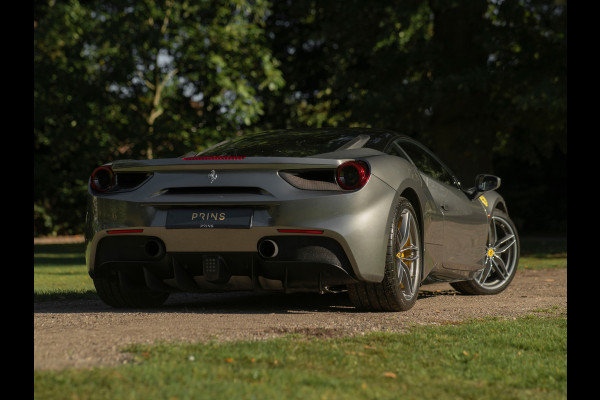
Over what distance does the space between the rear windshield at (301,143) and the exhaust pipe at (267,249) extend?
2.49ft

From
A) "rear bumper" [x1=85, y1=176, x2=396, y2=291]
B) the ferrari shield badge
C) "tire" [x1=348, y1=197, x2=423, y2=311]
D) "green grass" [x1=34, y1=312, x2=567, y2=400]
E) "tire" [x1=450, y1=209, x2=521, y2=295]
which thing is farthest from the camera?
"tire" [x1=450, y1=209, x2=521, y2=295]

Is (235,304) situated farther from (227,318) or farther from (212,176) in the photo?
(212,176)

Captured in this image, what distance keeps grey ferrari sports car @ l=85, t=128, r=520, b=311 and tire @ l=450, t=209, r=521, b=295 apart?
191cm

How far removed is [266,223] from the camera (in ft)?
19.1

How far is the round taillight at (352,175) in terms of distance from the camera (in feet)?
19.3

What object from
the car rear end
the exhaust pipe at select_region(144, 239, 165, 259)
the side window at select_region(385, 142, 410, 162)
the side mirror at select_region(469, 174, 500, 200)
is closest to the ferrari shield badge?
the car rear end

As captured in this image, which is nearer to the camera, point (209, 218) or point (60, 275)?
point (209, 218)

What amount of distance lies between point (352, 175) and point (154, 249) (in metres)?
1.48

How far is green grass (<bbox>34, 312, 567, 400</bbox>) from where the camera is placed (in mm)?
3623

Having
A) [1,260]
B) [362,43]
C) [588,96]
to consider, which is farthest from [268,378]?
[362,43]

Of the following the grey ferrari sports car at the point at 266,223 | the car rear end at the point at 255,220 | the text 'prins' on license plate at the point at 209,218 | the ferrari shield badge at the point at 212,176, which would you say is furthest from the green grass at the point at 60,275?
the ferrari shield badge at the point at 212,176

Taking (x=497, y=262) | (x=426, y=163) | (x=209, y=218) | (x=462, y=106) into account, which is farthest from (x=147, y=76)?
(x=209, y=218)

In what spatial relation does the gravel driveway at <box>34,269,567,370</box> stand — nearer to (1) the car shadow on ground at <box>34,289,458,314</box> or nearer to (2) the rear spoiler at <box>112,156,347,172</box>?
(1) the car shadow on ground at <box>34,289,458,314</box>

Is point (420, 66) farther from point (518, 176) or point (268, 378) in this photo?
point (268, 378)
